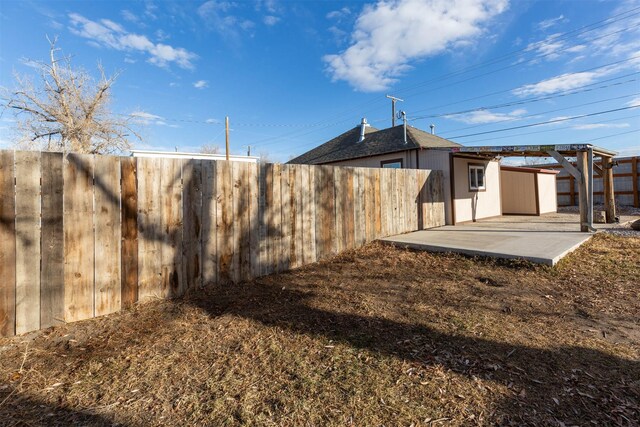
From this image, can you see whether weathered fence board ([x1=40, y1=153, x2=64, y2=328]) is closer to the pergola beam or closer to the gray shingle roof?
the gray shingle roof

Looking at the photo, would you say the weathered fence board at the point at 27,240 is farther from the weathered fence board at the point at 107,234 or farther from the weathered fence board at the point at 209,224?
the weathered fence board at the point at 209,224

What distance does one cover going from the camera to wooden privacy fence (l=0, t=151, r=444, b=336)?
10.8ft

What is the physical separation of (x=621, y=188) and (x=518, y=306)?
19.6 meters

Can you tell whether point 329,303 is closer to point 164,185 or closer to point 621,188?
point 164,185

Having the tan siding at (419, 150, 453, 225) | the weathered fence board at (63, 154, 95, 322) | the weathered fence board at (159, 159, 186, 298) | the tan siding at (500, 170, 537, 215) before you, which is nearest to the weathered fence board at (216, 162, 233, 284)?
the weathered fence board at (159, 159, 186, 298)

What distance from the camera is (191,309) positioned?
3936 mm

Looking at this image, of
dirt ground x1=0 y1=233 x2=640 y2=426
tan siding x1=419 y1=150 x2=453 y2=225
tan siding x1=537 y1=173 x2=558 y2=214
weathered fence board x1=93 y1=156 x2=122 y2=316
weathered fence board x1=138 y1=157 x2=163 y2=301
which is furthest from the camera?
tan siding x1=537 y1=173 x2=558 y2=214

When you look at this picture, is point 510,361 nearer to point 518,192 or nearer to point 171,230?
point 171,230

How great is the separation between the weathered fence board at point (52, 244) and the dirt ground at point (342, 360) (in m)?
0.21

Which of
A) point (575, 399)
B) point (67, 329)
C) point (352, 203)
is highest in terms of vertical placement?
point (352, 203)

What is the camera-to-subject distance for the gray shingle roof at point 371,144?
1320 centimetres

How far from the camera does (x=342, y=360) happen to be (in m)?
2.81

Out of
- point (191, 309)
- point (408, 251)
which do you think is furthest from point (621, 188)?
point (191, 309)

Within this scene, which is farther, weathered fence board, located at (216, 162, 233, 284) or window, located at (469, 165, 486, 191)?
window, located at (469, 165, 486, 191)
